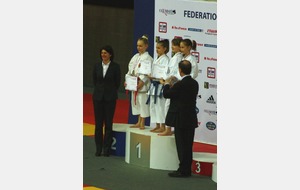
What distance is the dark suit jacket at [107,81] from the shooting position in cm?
1172

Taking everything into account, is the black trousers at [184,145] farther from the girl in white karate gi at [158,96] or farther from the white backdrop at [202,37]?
the white backdrop at [202,37]

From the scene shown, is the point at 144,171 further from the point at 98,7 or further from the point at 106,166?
the point at 98,7

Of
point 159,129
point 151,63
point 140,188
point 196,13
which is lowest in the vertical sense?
point 140,188

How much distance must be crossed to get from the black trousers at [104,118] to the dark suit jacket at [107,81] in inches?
4.5

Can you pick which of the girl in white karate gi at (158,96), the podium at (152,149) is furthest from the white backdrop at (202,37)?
the podium at (152,149)

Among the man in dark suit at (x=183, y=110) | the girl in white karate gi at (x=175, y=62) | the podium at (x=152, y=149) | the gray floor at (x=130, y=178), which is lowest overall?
the gray floor at (x=130, y=178)

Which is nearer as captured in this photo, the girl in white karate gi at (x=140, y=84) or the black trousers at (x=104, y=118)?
the girl in white karate gi at (x=140, y=84)

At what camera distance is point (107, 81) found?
1174 centimetres

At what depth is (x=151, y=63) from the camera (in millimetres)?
11469

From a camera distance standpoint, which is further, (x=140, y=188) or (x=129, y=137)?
(x=129, y=137)

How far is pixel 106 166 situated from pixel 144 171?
0.74 metres

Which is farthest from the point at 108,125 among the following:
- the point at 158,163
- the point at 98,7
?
the point at 98,7

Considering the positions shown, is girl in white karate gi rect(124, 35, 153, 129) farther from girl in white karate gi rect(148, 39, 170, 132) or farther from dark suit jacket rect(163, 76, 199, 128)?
dark suit jacket rect(163, 76, 199, 128)

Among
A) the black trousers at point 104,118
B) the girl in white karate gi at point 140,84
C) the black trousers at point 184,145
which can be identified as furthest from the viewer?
the black trousers at point 104,118
